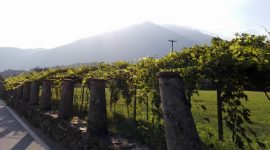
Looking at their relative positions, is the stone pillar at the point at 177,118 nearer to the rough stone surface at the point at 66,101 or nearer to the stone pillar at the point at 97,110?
the stone pillar at the point at 97,110

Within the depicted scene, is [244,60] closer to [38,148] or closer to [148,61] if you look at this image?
[148,61]

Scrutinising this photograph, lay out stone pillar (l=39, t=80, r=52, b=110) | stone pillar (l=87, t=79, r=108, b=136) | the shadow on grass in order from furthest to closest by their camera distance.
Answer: stone pillar (l=39, t=80, r=52, b=110) → stone pillar (l=87, t=79, r=108, b=136) → the shadow on grass

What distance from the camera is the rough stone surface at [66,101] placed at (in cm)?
1152

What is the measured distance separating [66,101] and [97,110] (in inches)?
135

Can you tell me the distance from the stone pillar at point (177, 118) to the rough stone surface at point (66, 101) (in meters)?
7.59

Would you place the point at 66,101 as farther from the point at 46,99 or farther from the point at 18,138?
the point at 46,99

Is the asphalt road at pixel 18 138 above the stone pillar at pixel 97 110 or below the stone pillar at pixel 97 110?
below

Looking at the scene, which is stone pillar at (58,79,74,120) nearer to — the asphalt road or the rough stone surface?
the rough stone surface

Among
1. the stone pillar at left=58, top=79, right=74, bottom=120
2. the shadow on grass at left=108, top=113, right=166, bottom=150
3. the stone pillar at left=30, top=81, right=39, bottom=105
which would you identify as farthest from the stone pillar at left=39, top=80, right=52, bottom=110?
the shadow on grass at left=108, top=113, right=166, bottom=150

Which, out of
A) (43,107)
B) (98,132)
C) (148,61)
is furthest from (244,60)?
(43,107)

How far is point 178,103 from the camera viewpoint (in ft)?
13.7

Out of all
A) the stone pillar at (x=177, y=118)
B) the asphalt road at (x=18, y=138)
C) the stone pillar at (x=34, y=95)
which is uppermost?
the stone pillar at (x=177, y=118)

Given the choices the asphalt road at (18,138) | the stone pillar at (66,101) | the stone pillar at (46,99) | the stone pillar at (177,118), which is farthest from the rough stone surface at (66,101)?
the stone pillar at (177,118)

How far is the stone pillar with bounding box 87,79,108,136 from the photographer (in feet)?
28.0
